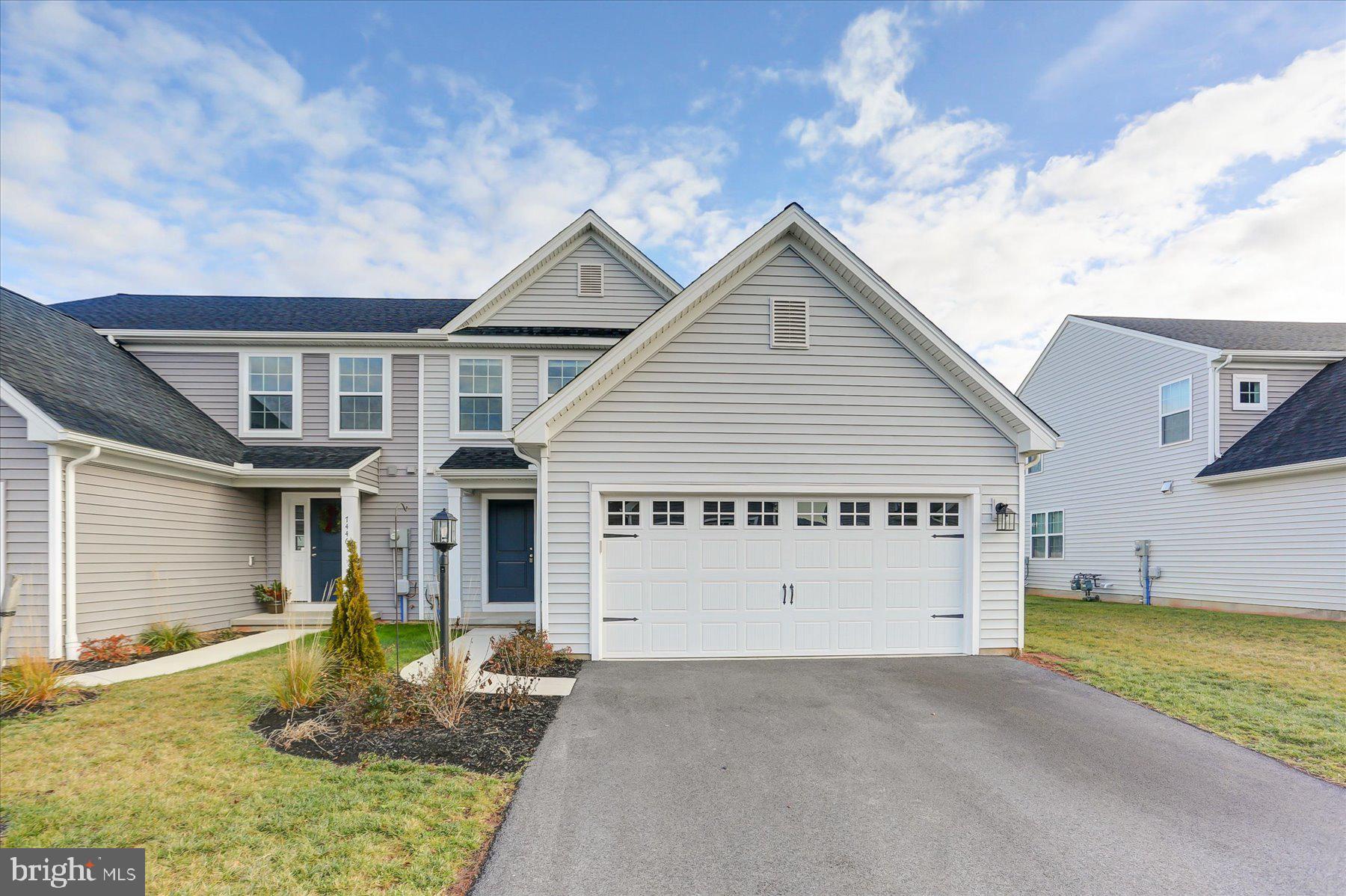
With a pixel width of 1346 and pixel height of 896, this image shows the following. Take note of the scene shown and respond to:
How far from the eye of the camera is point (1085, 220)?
13211 mm

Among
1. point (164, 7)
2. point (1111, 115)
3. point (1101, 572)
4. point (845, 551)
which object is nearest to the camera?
point (845, 551)

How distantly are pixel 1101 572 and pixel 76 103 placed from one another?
26.6 meters

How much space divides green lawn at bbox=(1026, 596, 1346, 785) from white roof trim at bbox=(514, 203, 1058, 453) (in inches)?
125

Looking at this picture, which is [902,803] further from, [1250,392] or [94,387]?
[1250,392]

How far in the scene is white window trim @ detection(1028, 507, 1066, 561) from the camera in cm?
1812

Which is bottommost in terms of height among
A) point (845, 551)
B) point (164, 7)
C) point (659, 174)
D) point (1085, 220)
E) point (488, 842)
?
point (488, 842)

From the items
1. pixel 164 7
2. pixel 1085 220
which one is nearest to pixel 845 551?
pixel 1085 220

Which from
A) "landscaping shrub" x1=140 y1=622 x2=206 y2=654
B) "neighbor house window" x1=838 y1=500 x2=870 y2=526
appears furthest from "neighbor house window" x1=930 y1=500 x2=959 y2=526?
"landscaping shrub" x1=140 y1=622 x2=206 y2=654

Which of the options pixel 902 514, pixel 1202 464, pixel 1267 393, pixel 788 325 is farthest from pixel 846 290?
pixel 1267 393

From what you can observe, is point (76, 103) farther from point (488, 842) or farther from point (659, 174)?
point (488, 842)

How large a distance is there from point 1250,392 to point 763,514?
44.8 ft

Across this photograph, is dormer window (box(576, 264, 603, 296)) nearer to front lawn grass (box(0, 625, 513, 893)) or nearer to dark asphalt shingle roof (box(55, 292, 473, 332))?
dark asphalt shingle roof (box(55, 292, 473, 332))

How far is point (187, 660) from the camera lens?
7.81 metres

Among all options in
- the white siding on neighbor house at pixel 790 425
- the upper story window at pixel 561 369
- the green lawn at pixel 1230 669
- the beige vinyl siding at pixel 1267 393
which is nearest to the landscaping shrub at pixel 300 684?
the white siding on neighbor house at pixel 790 425
